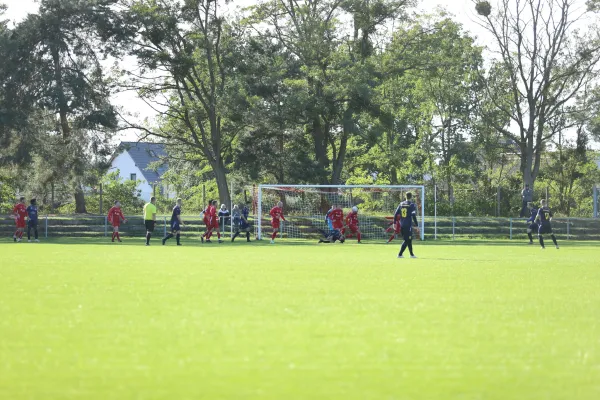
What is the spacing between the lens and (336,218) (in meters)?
A: 39.7

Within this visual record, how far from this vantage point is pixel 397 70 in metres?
48.0

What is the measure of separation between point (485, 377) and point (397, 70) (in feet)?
137

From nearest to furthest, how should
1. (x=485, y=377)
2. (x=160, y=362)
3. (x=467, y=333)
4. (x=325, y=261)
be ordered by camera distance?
(x=485, y=377)
(x=160, y=362)
(x=467, y=333)
(x=325, y=261)

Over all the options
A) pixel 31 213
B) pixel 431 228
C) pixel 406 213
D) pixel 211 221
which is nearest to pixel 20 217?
pixel 31 213

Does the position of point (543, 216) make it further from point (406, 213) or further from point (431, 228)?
point (431, 228)

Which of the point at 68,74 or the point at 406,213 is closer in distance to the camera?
the point at 406,213

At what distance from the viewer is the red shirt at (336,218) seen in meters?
39.5

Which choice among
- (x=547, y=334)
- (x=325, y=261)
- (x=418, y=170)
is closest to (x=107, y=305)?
(x=547, y=334)

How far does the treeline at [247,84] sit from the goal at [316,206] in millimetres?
1442

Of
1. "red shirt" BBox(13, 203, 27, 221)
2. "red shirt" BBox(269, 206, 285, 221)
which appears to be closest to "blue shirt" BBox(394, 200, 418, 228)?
"red shirt" BBox(269, 206, 285, 221)

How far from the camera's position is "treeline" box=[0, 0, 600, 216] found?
4578 centimetres

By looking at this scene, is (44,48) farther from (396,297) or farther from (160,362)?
(160,362)

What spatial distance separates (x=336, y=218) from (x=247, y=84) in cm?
1059

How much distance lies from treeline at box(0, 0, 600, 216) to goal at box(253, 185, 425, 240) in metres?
1.44
